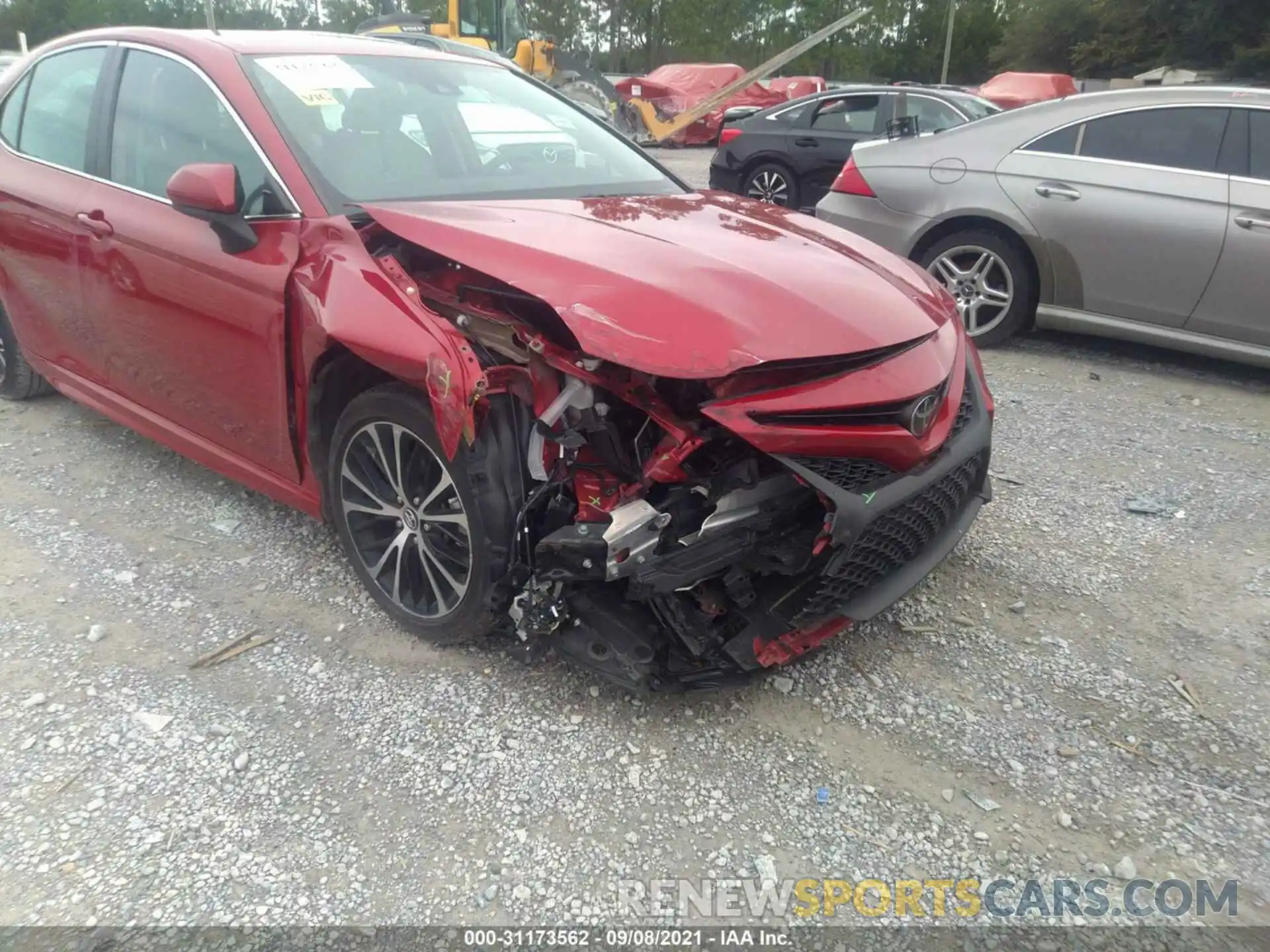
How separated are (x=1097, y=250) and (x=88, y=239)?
5.09m

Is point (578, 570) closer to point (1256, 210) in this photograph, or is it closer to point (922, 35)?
point (1256, 210)

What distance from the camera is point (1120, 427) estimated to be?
15.1ft

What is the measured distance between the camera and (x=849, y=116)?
980cm

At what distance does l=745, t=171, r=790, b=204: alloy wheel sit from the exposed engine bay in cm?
820

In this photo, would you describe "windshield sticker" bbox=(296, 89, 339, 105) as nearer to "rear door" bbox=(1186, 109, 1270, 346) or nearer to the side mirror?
the side mirror

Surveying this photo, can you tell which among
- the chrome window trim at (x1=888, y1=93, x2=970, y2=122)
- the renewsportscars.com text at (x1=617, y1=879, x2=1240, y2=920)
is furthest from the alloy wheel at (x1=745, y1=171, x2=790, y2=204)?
the renewsportscars.com text at (x1=617, y1=879, x2=1240, y2=920)

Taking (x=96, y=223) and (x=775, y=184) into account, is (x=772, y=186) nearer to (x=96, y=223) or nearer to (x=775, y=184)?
(x=775, y=184)

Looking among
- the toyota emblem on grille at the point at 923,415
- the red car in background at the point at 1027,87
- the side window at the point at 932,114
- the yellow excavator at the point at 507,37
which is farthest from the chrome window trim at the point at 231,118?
the red car in background at the point at 1027,87

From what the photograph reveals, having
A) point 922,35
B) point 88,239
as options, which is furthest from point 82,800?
point 922,35

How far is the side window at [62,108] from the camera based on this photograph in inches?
141

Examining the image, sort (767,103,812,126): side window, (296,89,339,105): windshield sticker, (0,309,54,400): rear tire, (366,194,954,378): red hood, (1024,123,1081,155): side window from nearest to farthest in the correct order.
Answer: (366,194,954,378): red hood < (296,89,339,105): windshield sticker < (0,309,54,400): rear tire < (1024,123,1081,155): side window < (767,103,812,126): side window

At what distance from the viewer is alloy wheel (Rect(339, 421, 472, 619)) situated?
2584 mm

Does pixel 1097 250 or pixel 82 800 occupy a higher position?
pixel 1097 250

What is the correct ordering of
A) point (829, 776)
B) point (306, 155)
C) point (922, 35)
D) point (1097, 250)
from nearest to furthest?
point (829, 776), point (306, 155), point (1097, 250), point (922, 35)
